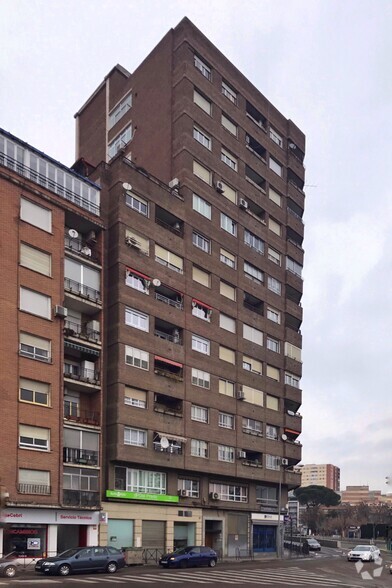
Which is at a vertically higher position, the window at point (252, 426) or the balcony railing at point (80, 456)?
the window at point (252, 426)

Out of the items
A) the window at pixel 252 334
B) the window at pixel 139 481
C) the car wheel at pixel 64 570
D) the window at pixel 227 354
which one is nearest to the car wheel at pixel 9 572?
the car wheel at pixel 64 570

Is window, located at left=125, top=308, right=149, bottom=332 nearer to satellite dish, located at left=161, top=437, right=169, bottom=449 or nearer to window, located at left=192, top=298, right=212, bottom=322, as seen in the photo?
window, located at left=192, top=298, right=212, bottom=322

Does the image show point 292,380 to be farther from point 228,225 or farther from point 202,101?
point 202,101

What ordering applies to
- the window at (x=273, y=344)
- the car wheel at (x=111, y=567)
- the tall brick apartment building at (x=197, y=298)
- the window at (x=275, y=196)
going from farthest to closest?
the window at (x=275, y=196) < the window at (x=273, y=344) < the tall brick apartment building at (x=197, y=298) < the car wheel at (x=111, y=567)

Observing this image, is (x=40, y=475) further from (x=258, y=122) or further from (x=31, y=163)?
(x=258, y=122)

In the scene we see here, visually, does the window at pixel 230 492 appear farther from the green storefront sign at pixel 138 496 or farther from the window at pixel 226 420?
the green storefront sign at pixel 138 496

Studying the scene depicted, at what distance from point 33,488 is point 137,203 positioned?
71.0 feet

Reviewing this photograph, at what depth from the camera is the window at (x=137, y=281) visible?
4653 cm

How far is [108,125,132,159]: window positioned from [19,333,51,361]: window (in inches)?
1083

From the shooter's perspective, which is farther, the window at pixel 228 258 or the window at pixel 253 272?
the window at pixel 253 272

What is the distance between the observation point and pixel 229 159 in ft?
195

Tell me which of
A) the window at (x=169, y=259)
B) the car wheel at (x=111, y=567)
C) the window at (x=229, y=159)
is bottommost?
the car wheel at (x=111, y=567)

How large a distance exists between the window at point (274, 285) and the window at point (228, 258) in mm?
5973

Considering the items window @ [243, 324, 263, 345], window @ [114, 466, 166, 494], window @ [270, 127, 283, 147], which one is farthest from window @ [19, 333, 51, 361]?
window @ [270, 127, 283, 147]
